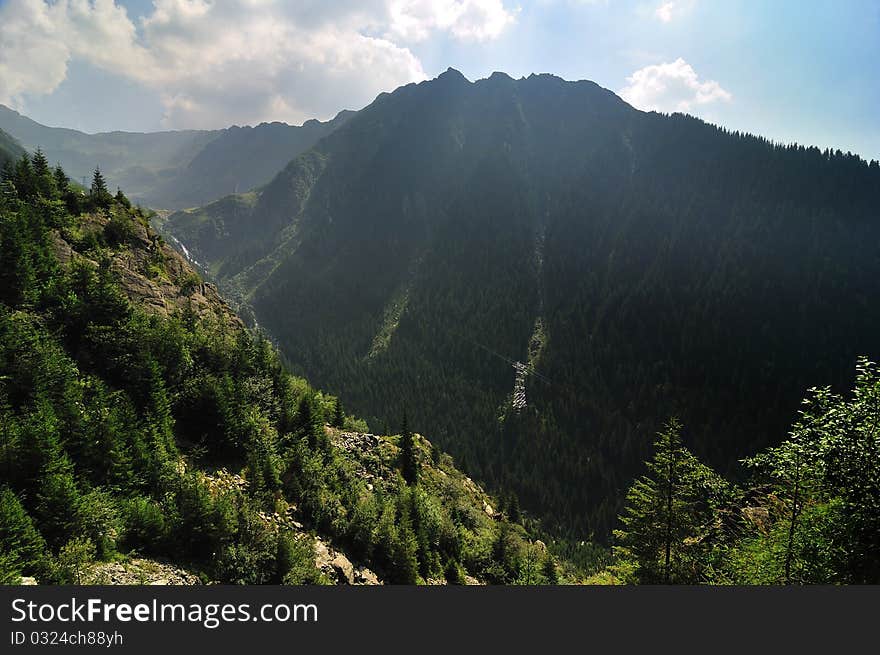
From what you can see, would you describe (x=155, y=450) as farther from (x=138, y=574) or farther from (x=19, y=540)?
(x=19, y=540)

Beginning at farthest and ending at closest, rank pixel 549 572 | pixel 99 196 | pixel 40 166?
pixel 549 572 → pixel 99 196 → pixel 40 166

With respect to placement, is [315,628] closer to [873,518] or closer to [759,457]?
[759,457]

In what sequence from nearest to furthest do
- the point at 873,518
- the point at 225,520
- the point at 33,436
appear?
1. the point at 873,518
2. the point at 33,436
3. the point at 225,520

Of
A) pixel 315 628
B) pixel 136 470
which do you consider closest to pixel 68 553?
pixel 136 470

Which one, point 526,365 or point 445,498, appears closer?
point 445,498

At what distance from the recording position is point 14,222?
29266 mm

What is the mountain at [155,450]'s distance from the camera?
1698cm

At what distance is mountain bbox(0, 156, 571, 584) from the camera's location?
17.0 meters

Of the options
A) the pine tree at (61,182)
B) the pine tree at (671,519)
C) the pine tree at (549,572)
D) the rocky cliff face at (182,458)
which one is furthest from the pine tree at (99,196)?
the pine tree at (549,572)

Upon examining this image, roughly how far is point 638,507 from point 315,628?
22.4 metres

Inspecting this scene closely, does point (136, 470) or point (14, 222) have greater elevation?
point (14, 222)

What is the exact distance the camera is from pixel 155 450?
23031 mm

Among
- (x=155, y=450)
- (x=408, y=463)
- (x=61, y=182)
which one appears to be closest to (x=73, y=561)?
(x=155, y=450)

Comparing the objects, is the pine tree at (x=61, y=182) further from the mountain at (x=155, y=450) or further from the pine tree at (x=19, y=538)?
the pine tree at (x=19, y=538)
